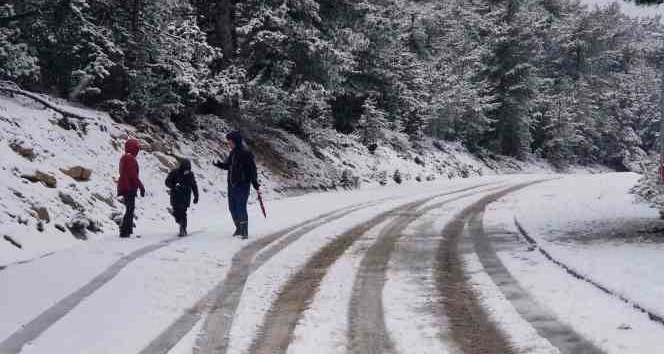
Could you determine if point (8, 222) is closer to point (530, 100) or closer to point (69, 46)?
point (69, 46)

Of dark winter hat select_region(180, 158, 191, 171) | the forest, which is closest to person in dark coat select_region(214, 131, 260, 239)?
dark winter hat select_region(180, 158, 191, 171)

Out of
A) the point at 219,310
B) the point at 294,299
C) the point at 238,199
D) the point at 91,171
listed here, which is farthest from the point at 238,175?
the point at 219,310

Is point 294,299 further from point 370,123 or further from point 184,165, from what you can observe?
point 370,123

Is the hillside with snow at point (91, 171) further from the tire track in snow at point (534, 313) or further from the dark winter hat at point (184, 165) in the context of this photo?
the tire track in snow at point (534, 313)

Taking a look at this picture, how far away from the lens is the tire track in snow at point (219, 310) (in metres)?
4.77

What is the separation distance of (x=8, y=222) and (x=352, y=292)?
6010 mm

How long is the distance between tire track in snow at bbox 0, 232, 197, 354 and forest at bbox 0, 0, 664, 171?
7821mm

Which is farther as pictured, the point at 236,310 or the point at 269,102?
the point at 269,102

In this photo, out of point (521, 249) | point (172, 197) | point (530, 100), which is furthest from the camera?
point (530, 100)

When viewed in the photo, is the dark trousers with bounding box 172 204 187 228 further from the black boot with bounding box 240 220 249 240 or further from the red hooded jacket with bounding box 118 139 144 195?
the black boot with bounding box 240 220 249 240

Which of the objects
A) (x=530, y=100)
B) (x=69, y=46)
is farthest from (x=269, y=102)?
(x=530, y=100)

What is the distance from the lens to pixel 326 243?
10.3 meters

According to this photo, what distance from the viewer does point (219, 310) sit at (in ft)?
19.0

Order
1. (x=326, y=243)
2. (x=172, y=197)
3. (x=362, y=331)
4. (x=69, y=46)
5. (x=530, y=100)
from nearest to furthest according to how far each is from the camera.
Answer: (x=362, y=331) < (x=326, y=243) < (x=172, y=197) < (x=69, y=46) < (x=530, y=100)
